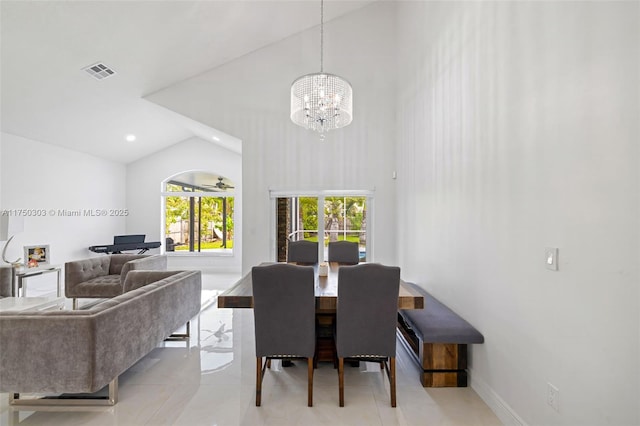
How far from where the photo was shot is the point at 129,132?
6461 millimetres

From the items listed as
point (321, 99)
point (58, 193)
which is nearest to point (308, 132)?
point (321, 99)

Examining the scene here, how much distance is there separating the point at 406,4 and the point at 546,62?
374cm

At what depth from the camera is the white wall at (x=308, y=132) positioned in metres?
5.47

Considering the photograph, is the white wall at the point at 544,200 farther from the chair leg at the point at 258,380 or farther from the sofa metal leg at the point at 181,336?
the sofa metal leg at the point at 181,336

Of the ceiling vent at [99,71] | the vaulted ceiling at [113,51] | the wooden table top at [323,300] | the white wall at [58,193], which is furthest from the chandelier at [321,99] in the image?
the white wall at [58,193]

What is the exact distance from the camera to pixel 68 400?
235 cm

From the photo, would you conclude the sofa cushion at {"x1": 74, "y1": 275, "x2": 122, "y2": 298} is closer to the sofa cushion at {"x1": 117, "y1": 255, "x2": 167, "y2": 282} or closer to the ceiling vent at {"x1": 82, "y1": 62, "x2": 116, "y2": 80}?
the sofa cushion at {"x1": 117, "y1": 255, "x2": 167, "y2": 282}

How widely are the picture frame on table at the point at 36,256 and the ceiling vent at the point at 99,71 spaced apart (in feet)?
8.71

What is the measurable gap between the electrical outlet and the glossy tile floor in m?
0.56

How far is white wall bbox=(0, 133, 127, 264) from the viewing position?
5.10m

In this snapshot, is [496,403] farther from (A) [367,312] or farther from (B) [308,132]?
(B) [308,132]

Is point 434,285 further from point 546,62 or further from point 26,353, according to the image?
point 26,353

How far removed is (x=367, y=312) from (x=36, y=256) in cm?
515

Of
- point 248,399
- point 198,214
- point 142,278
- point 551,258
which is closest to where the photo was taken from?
point 551,258
